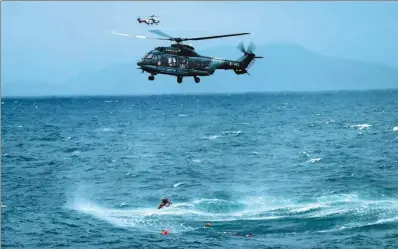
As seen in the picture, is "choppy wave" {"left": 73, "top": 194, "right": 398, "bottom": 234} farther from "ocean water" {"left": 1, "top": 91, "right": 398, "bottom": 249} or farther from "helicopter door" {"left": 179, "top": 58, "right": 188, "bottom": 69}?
"helicopter door" {"left": 179, "top": 58, "right": 188, "bottom": 69}

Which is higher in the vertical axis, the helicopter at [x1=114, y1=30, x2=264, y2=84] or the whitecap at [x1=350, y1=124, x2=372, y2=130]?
the helicopter at [x1=114, y1=30, x2=264, y2=84]

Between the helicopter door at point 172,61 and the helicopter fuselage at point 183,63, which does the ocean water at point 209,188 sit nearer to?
the helicopter fuselage at point 183,63

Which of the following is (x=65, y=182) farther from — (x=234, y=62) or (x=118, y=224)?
(x=234, y=62)

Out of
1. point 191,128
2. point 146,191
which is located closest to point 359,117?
point 191,128

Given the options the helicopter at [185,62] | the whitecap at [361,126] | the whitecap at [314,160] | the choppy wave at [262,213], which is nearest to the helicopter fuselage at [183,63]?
the helicopter at [185,62]

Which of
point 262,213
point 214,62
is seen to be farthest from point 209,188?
point 214,62

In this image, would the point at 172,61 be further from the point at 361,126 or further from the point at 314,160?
the point at 361,126

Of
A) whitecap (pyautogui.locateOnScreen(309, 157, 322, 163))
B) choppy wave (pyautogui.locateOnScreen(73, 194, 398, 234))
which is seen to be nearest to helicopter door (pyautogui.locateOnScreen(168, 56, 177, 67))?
choppy wave (pyautogui.locateOnScreen(73, 194, 398, 234))
